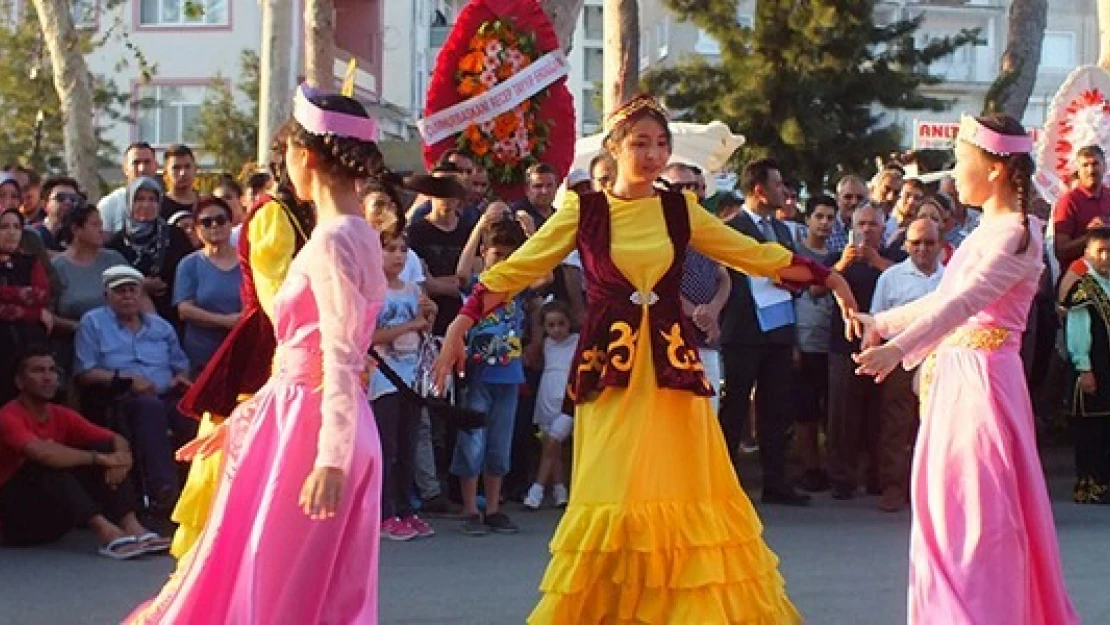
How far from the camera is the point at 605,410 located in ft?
23.6

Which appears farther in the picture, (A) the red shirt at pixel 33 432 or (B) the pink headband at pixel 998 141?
(A) the red shirt at pixel 33 432

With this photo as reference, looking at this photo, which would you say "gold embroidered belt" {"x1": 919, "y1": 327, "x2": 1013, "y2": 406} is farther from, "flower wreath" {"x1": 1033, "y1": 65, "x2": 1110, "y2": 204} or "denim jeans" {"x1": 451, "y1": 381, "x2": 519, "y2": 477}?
"flower wreath" {"x1": 1033, "y1": 65, "x2": 1110, "y2": 204}

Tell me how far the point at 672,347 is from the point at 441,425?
196 inches

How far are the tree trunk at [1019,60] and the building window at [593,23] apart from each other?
56.9 metres

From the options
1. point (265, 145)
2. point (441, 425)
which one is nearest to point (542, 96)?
point (441, 425)

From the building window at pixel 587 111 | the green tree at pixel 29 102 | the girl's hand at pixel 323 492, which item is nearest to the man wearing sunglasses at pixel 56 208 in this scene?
the girl's hand at pixel 323 492

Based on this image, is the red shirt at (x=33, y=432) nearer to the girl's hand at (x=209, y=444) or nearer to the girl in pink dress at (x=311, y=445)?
the girl's hand at (x=209, y=444)

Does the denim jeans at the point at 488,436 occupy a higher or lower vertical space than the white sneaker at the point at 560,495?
higher

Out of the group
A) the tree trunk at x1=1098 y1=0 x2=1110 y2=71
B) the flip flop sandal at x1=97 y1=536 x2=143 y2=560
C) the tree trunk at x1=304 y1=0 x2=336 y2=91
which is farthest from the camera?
the tree trunk at x1=1098 y1=0 x2=1110 y2=71

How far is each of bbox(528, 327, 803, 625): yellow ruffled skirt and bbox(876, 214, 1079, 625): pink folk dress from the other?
66cm

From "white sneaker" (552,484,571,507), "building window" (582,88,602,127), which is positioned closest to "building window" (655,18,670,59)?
"building window" (582,88,602,127)

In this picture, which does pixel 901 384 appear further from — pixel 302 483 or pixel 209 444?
pixel 302 483

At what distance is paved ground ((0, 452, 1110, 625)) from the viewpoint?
27.3ft

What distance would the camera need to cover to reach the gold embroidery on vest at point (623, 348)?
23.4 feet
